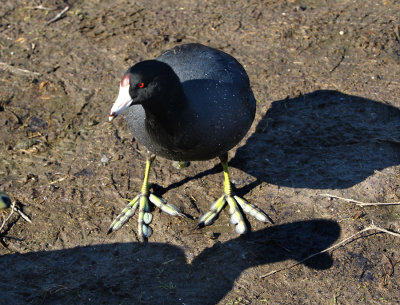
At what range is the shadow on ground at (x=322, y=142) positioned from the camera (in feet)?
14.0

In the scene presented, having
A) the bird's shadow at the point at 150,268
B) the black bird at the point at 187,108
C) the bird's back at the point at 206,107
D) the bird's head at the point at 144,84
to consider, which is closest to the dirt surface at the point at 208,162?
the bird's shadow at the point at 150,268

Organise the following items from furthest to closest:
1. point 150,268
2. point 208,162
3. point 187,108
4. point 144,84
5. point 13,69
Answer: point 13,69 → point 208,162 → point 150,268 → point 187,108 → point 144,84

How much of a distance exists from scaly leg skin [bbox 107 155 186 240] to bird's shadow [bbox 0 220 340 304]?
157 mm

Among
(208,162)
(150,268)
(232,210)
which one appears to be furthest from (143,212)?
(208,162)

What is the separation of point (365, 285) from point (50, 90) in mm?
3534

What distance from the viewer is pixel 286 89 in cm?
508

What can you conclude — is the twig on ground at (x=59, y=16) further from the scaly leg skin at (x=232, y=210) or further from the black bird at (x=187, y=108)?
the scaly leg skin at (x=232, y=210)

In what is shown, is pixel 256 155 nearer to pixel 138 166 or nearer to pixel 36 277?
pixel 138 166

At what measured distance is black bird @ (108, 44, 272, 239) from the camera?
10.1 feet

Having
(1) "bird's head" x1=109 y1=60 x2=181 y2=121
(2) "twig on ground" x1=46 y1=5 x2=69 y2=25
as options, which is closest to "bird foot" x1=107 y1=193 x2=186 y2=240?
(1) "bird's head" x1=109 y1=60 x2=181 y2=121

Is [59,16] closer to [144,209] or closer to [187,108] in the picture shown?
[144,209]

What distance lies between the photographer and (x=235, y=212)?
3.96m

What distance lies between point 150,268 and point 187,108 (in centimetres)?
118

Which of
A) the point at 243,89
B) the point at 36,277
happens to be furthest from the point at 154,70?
the point at 36,277
